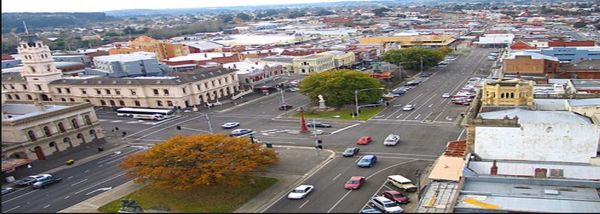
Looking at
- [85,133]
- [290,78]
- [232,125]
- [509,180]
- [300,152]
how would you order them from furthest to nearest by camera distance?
[290,78], [232,125], [85,133], [300,152], [509,180]

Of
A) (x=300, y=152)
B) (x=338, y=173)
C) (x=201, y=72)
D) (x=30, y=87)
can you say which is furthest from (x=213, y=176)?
(x=30, y=87)

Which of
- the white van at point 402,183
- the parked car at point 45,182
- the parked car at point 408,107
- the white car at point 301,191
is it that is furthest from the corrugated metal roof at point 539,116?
the parked car at point 45,182

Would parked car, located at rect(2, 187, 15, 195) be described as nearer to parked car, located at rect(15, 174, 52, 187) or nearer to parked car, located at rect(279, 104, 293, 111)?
parked car, located at rect(15, 174, 52, 187)

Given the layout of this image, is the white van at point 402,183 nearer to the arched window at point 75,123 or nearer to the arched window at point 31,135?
the arched window at point 75,123

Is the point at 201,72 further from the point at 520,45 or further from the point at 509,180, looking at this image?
the point at 520,45

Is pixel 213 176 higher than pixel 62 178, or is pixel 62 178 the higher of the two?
pixel 213 176

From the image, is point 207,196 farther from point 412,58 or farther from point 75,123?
point 412,58
